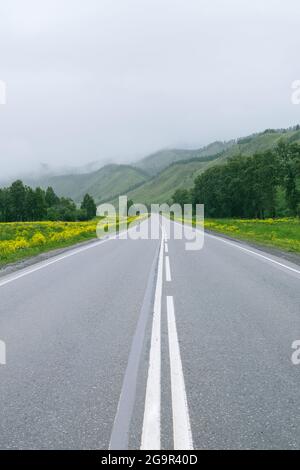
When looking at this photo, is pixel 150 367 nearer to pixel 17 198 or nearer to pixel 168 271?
pixel 168 271

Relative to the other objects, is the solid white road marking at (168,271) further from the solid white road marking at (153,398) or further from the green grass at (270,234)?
the green grass at (270,234)

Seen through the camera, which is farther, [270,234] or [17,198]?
[17,198]

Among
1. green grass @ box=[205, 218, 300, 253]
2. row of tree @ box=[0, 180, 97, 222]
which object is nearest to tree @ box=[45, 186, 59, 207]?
row of tree @ box=[0, 180, 97, 222]

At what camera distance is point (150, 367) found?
473 centimetres

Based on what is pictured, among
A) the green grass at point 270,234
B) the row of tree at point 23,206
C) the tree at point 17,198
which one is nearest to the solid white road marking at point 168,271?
the green grass at point 270,234

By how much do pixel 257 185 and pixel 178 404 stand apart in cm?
7788

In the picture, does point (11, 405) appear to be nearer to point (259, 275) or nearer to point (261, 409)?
point (261, 409)

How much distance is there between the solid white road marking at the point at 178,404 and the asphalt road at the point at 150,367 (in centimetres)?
1

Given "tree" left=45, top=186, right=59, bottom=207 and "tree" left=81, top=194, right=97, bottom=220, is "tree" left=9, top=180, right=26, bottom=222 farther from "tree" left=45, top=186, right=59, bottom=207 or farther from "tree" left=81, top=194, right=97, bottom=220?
"tree" left=81, top=194, right=97, bottom=220

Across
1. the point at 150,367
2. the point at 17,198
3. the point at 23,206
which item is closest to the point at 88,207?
the point at 23,206

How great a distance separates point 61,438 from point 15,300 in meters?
5.83

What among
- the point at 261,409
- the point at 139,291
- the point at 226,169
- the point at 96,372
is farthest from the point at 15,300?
the point at 226,169

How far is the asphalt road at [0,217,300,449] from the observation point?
3.29m

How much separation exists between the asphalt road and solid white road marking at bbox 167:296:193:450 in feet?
0.04
